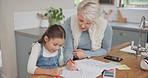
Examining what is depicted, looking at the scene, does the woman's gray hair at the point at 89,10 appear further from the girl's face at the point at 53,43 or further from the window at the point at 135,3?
the window at the point at 135,3

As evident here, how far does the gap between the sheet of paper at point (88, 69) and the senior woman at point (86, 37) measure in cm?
20

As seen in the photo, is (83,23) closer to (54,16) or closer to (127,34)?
(54,16)

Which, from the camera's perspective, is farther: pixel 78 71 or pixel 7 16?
pixel 7 16

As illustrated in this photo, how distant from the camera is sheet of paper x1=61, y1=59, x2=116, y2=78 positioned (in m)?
1.30

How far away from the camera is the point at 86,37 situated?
191cm

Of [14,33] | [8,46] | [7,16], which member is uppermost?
[7,16]

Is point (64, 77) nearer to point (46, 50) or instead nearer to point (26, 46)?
point (46, 50)

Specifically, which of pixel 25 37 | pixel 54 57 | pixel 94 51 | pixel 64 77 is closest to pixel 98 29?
pixel 94 51

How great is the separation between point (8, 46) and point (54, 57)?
1.32 m

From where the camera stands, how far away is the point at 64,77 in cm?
126

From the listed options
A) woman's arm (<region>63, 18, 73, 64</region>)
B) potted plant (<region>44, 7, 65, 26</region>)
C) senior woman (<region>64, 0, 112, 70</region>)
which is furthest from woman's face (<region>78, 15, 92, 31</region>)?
potted plant (<region>44, 7, 65, 26</region>)

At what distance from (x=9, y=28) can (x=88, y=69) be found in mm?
1647

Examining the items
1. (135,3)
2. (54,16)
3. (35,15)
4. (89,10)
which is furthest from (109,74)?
(135,3)

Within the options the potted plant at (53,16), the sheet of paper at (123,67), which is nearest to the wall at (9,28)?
the potted plant at (53,16)
